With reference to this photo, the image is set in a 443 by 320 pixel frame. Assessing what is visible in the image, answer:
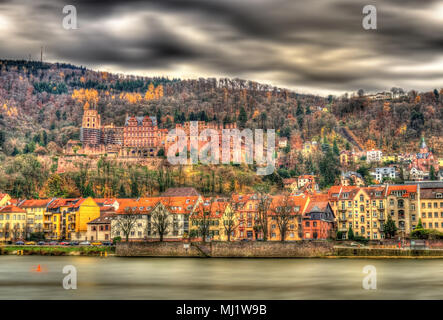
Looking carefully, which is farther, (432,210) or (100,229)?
(100,229)

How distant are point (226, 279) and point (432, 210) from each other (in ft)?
127

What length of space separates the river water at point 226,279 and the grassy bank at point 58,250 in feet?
26.8

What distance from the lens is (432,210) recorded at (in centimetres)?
7200

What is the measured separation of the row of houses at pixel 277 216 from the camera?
6956 cm

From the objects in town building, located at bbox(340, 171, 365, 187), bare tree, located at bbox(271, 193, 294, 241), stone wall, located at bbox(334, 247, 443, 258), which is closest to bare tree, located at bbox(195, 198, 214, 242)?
bare tree, located at bbox(271, 193, 294, 241)

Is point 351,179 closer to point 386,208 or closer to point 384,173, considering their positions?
point 384,173

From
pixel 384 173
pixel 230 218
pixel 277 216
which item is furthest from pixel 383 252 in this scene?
pixel 384 173

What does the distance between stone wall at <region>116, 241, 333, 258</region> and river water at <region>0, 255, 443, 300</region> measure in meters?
2.17

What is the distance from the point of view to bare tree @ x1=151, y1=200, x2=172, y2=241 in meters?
68.9

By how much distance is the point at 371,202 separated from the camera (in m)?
75.5

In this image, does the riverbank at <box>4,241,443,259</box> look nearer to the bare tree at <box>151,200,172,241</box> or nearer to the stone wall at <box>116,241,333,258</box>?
the stone wall at <box>116,241,333,258</box>

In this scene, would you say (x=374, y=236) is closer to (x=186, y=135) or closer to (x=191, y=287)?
(x=191, y=287)
